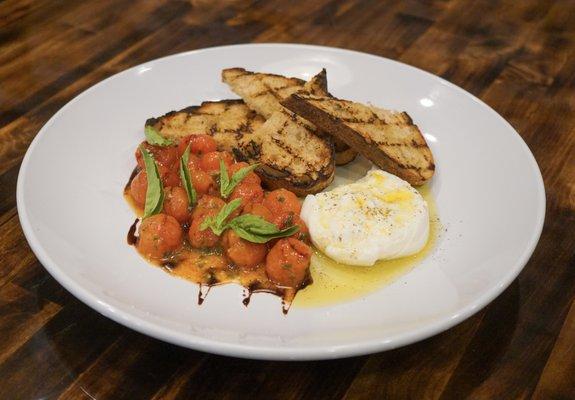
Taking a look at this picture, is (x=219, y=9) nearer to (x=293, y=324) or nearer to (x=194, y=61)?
(x=194, y=61)

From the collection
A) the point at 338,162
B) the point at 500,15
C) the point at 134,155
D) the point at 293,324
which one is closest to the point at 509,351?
the point at 293,324

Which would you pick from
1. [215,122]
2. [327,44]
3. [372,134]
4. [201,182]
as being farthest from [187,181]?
[327,44]

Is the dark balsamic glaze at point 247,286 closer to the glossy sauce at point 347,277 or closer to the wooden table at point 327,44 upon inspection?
the glossy sauce at point 347,277

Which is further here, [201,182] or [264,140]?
[264,140]

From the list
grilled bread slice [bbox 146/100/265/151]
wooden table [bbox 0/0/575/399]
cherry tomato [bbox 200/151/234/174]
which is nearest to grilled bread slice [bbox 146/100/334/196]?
grilled bread slice [bbox 146/100/265/151]

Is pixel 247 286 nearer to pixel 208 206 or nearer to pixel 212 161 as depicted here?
pixel 208 206

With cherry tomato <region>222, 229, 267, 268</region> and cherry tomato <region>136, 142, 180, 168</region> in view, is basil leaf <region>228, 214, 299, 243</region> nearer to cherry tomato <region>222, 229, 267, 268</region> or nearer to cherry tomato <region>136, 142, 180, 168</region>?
cherry tomato <region>222, 229, 267, 268</region>
